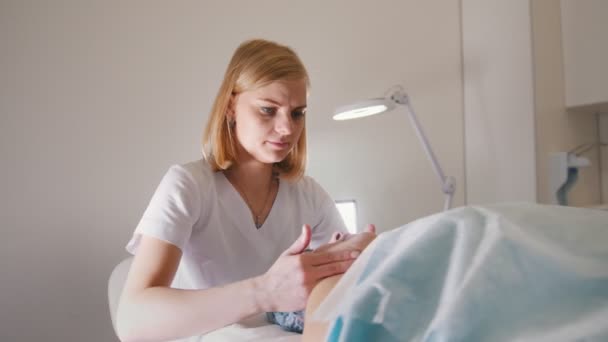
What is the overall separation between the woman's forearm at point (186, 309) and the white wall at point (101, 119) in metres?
0.66

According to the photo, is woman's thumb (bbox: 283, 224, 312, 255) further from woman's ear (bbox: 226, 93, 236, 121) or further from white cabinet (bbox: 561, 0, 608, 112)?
white cabinet (bbox: 561, 0, 608, 112)

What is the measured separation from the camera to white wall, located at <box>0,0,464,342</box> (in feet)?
4.34

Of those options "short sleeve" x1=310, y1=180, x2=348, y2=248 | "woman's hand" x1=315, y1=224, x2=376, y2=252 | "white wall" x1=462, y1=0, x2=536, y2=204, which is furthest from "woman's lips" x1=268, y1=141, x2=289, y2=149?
"white wall" x1=462, y1=0, x2=536, y2=204

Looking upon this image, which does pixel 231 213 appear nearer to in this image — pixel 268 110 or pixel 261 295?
pixel 268 110

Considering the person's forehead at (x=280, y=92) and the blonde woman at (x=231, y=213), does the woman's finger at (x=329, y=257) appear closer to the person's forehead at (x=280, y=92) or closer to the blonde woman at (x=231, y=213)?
the blonde woman at (x=231, y=213)

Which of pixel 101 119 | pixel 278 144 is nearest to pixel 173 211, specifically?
pixel 278 144

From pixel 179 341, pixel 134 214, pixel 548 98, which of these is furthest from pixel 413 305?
pixel 548 98

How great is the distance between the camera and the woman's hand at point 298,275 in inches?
27.3

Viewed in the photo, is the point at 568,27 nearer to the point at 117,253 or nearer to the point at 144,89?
the point at 144,89

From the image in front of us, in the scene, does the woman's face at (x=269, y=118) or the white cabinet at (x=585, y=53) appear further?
the white cabinet at (x=585, y=53)

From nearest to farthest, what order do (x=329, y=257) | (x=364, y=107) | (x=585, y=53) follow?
(x=329, y=257), (x=364, y=107), (x=585, y=53)

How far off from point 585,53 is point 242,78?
5.35ft

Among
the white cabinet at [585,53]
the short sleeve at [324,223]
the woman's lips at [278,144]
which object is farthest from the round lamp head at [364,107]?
the white cabinet at [585,53]

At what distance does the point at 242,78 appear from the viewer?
1.09 m
